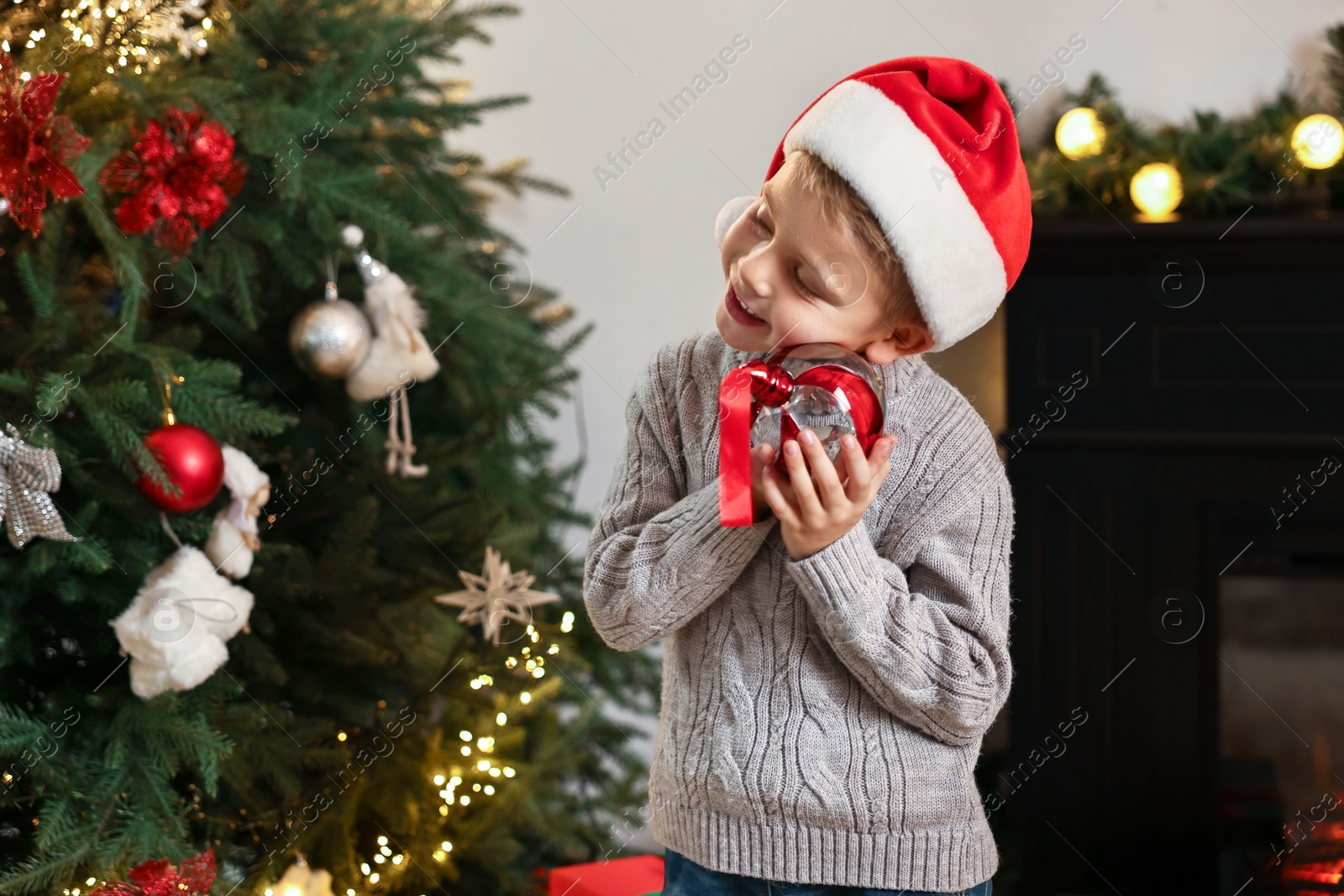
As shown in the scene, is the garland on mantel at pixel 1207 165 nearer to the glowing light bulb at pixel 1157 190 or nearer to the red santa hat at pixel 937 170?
the glowing light bulb at pixel 1157 190

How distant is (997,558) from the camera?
28.0 inches

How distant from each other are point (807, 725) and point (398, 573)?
2.60 feet

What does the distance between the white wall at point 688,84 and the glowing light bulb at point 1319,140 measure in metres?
0.17

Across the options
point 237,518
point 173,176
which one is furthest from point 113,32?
point 237,518

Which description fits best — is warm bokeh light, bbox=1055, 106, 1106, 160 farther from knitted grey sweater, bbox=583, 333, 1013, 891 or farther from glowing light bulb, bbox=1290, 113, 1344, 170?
knitted grey sweater, bbox=583, 333, 1013, 891

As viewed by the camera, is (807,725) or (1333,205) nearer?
(807,725)

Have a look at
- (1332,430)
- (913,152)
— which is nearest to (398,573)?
(913,152)

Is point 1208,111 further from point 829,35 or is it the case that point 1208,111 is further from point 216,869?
point 216,869

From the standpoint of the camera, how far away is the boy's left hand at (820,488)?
620 millimetres

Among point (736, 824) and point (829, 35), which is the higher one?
point (829, 35)

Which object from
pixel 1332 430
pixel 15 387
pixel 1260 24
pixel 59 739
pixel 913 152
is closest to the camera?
pixel 913 152

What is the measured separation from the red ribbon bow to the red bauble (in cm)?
65

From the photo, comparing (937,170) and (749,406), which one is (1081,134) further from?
(749,406)

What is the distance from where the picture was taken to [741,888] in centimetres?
72
